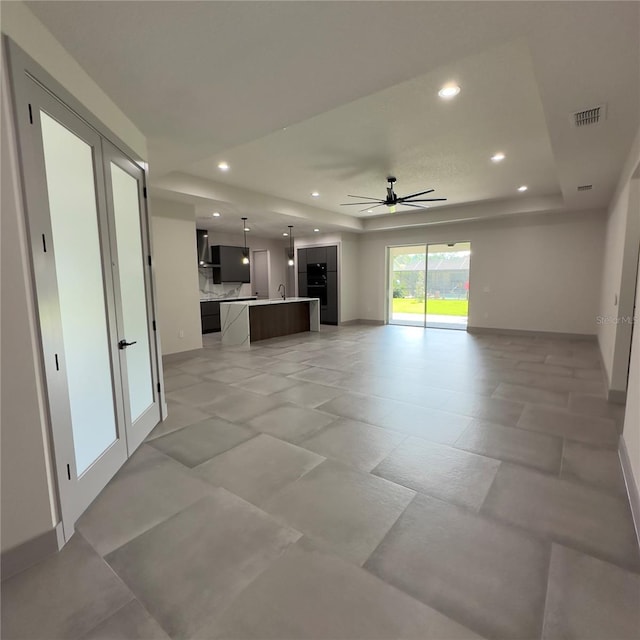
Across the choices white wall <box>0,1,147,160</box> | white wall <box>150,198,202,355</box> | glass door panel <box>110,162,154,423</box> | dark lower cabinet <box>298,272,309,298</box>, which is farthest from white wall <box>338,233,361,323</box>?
white wall <box>0,1,147,160</box>

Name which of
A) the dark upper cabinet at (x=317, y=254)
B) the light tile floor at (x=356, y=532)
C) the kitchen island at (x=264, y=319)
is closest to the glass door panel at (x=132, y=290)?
the light tile floor at (x=356, y=532)

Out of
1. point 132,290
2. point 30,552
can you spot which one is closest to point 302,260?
point 132,290

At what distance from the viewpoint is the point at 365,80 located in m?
2.49

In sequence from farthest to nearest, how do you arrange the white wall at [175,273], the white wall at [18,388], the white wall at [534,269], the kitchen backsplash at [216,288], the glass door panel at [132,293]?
the kitchen backsplash at [216,288]
the white wall at [534,269]
the white wall at [175,273]
the glass door panel at [132,293]
the white wall at [18,388]

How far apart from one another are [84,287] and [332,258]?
28.1 ft

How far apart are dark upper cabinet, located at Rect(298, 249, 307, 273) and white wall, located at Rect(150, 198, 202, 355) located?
4993mm

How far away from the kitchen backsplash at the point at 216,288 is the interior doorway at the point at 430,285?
4.80 meters

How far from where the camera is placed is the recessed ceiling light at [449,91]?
3009 millimetres

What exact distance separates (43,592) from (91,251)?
194 centimetres

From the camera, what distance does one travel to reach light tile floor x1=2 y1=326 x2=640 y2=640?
144 cm

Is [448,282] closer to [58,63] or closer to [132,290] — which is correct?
[132,290]

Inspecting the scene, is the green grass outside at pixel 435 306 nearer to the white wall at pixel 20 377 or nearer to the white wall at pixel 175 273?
the white wall at pixel 175 273

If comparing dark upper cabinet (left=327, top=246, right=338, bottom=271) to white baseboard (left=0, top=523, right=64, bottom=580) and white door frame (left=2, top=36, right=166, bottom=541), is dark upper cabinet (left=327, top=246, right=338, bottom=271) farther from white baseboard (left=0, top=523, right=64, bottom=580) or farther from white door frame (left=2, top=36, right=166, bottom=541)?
white baseboard (left=0, top=523, right=64, bottom=580)

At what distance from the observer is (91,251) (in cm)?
235
